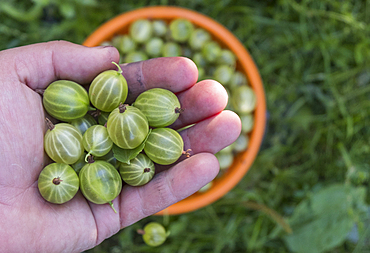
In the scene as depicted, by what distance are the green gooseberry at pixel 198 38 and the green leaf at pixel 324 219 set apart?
4.55 ft

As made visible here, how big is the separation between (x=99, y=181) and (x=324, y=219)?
1745 millimetres

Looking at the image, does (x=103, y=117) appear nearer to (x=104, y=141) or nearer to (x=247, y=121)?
(x=104, y=141)

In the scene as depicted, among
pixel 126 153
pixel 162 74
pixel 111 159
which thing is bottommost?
pixel 111 159

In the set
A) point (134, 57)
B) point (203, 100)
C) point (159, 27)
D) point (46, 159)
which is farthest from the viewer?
point (159, 27)

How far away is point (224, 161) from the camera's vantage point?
7.00 ft

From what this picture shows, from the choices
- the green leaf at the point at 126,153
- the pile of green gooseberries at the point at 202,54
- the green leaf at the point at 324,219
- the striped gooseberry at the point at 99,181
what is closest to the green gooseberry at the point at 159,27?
the pile of green gooseberries at the point at 202,54

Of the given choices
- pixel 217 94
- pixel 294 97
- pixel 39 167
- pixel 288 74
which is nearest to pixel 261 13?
pixel 288 74

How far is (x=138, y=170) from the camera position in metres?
1.43

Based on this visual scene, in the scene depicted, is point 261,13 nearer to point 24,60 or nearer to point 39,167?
point 24,60

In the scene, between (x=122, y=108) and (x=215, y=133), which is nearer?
(x=122, y=108)

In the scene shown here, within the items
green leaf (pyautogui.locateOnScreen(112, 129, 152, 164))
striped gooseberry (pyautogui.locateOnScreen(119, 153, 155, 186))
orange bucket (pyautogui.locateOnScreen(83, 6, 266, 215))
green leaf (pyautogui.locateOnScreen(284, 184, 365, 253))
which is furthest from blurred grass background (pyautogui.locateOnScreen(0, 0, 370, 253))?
green leaf (pyautogui.locateOnScreen(112, 129, 152, 164))

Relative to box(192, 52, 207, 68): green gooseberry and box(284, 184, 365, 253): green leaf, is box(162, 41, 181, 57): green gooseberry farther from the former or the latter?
box(284, 184, 365, 253): green leaf

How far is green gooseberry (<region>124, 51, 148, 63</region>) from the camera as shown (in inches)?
81.9

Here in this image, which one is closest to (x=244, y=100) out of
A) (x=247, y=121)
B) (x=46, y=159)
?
(x=247, y=121)
